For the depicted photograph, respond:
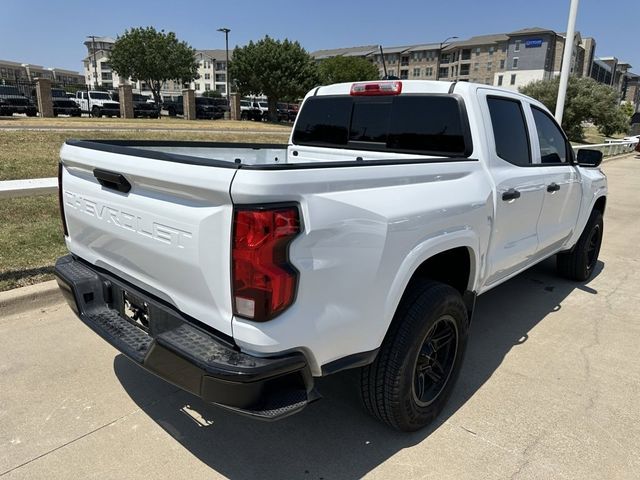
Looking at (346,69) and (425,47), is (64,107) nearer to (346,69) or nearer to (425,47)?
(346,69)

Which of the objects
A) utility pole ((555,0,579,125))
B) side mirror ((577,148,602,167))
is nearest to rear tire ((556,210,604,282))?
side mirror ((577,148,602,167))

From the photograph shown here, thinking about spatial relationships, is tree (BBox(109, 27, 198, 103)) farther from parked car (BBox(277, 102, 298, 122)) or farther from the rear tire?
the rear tire

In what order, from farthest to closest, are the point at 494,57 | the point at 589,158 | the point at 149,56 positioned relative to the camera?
1. the point at 494,57
2. the point at 149,56
3. the point at 589,158

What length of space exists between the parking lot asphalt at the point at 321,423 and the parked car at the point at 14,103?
29.8 meters

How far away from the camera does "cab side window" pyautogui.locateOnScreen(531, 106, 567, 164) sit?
423 centimetres

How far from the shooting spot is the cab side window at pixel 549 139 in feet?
13.9

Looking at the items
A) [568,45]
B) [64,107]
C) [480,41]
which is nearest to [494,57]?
[480,41]

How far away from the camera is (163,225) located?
222 cm

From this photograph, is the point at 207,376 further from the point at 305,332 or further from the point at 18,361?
the point at 18,361

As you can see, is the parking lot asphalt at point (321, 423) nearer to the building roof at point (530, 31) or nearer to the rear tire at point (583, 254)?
the rear tire at point (583, 254)

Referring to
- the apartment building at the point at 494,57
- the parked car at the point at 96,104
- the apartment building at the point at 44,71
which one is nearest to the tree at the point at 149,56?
the parked car at the point at 96,104

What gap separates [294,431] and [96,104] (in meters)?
37.5

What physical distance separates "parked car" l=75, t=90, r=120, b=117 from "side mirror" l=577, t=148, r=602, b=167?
36.1m

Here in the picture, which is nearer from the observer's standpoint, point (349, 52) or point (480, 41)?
point (480, 41)
